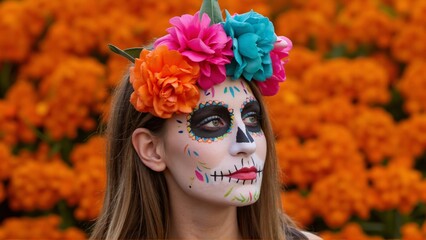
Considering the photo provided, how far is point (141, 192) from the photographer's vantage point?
327cm

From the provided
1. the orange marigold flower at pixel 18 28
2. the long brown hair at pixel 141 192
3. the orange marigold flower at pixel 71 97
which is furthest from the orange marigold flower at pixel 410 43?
the long brown hair at pixel 141 192

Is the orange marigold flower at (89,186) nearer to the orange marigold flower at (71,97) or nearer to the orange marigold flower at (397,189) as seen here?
the orange marigold flower at (71,97)

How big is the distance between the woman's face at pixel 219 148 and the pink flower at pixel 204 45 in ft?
0.17

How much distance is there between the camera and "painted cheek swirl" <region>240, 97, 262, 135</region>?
3166 millimetres

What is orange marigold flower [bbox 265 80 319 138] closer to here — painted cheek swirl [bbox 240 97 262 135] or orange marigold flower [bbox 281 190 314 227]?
orange marigold flower [bbox 281 190 314 227]

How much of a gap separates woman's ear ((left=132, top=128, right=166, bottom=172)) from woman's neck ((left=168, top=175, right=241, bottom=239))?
0.10 metres

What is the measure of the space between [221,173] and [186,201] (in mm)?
209

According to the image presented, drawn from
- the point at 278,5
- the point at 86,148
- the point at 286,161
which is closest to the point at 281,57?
the point at 286,161

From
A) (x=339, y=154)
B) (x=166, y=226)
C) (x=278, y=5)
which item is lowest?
(x=166, y=226)

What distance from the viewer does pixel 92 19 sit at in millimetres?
5824

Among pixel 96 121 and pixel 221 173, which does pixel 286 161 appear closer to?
Answer: pixel 96 121

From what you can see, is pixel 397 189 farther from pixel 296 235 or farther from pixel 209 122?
pixel 209 122

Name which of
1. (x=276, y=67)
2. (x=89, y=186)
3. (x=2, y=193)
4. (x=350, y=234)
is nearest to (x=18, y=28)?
(x=2, y=193)

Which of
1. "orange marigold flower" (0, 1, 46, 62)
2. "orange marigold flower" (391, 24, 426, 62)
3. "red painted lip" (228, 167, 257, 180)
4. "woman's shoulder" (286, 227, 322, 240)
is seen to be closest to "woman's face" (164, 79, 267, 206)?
"red painted lip" (228, 167, 257, 180)
